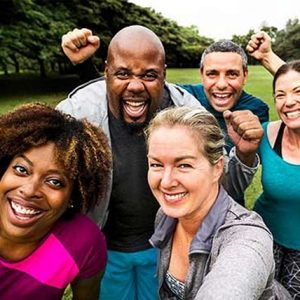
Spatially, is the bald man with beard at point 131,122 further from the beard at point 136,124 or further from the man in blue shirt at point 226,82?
the man in blue shirt at point 226,82

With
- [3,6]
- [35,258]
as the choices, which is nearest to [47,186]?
[35,258]

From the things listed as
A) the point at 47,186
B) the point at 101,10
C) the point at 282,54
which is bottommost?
the point at 282,54

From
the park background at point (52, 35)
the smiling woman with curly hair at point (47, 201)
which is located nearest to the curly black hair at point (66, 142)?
the smiling woman with curly hair at point (47, 201)

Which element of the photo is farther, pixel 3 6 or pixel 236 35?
pixel 236 35

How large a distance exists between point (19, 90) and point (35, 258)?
16.4m

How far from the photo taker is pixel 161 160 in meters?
2.40

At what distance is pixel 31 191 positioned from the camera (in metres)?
2.51

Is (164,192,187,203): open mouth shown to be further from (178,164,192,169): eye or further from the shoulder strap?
the shoulder strap

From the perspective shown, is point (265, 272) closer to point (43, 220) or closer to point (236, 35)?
point (43, 220)

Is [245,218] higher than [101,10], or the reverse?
[245,218]

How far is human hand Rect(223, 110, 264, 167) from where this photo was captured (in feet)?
9.32

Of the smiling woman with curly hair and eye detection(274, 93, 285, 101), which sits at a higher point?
eye detection(274, 93, 285, 101)

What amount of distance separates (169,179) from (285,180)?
101 cm

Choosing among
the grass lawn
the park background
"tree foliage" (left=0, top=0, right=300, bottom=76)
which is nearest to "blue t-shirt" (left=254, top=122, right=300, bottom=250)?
the park background
